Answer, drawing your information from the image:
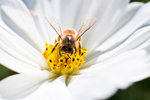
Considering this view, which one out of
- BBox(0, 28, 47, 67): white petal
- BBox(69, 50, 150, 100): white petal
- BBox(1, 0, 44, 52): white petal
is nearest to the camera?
BBox(69, 50, 150, 100): white petal

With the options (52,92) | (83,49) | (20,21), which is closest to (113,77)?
(52,92)

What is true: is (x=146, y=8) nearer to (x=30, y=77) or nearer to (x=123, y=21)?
(x=123, y=21)

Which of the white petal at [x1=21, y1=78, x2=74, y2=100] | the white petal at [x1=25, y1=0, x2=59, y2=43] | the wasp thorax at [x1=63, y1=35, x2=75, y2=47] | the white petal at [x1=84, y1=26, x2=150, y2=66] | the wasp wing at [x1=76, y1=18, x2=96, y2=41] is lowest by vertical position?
the white petal at [x1=21, y1=78, x2=74, y2=100]

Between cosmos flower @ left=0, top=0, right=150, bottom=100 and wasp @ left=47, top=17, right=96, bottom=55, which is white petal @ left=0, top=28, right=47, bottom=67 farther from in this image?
wasp @ left=47, top=17, right=96, bottom=55

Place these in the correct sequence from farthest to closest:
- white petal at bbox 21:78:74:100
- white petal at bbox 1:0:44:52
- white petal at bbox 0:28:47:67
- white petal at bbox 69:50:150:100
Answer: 1. white petal at bbox 1:0:44:52
2. white petal at bbox 0:28:47:67
3. white petal at bbox 21:78:74:100
4. white petal at bbox 69:50:150:100

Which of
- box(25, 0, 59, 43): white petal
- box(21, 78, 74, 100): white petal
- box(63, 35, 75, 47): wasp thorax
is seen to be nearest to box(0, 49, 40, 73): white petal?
box(21, 78, 74, 100): white petal

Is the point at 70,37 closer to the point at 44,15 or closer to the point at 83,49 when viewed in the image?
the point at 83,49

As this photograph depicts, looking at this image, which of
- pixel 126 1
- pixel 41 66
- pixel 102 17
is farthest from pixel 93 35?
pixel 41 66
